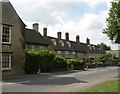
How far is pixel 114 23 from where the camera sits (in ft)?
93.9

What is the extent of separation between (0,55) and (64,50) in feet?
160

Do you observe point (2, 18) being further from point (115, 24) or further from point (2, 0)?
point (115, 24)

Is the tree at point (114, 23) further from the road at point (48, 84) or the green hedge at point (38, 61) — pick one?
the green hedge at point (38, 61)

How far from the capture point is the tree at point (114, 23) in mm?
28297

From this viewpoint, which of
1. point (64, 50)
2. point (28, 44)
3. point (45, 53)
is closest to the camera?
point (45, 53)

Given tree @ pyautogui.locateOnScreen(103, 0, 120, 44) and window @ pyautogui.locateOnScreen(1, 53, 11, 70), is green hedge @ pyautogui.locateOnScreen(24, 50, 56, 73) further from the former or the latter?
tree @ pyautogui.locateOnScreen(103, 0, 120, 44)

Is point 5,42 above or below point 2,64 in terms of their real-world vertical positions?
above

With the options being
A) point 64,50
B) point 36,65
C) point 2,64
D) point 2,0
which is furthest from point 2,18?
point 64,50

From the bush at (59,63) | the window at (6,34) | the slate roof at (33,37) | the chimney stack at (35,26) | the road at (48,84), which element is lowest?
the road at (48,84)

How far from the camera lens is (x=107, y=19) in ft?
97.5

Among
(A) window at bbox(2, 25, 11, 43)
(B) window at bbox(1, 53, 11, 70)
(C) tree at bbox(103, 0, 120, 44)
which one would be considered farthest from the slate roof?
(C) tree at bbox(103, 0, 120, 44)

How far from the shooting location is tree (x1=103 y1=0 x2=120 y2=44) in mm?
28297

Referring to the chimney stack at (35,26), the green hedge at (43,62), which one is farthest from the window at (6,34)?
the chimney stack at (35,26)

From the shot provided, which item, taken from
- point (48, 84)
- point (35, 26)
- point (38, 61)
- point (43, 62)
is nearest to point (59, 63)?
point (43, 62)
